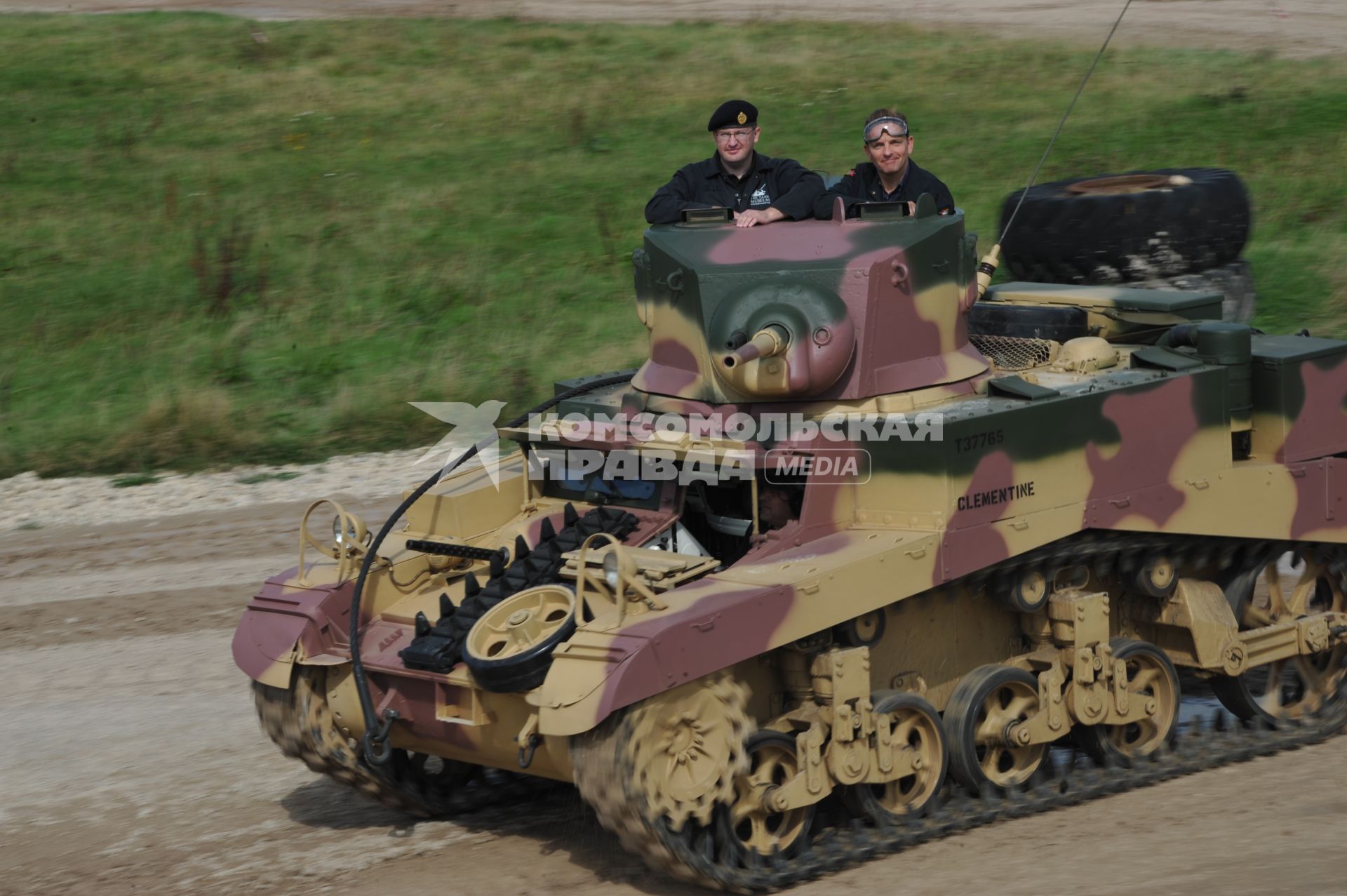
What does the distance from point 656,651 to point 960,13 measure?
76.2 ft

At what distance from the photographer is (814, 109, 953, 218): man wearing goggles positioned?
9.40m

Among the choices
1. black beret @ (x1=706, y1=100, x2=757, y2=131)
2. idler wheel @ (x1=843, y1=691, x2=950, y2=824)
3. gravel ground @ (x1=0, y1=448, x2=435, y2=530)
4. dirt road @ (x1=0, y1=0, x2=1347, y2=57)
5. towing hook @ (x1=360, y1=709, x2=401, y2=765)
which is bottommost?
gravel ground @ (x1=0, y1=448, x2=435, y2=530)

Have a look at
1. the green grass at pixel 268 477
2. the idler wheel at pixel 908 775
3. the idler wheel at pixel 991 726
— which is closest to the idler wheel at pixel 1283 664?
the idler wheel at pixel 991 726

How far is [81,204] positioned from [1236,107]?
1474 centimetres

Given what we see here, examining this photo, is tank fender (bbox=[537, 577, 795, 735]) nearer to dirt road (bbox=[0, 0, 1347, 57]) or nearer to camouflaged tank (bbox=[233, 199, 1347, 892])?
camouflaged tank (bbox=[233, 199, 1347, 892])

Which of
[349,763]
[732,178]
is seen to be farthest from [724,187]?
[349,763]

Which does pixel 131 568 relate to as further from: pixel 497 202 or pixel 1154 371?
pixel 497 202

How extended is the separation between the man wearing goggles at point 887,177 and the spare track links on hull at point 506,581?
2092 millimetres

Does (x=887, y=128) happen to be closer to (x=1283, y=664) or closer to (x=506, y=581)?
(x=506, y=581)

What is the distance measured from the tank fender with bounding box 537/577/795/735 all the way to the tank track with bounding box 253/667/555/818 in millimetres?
1557

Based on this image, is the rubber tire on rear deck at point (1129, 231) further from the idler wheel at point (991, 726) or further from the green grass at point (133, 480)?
the green grass at point (133, 480)

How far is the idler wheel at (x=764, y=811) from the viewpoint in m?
7.32

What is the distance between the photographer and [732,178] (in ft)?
31.9

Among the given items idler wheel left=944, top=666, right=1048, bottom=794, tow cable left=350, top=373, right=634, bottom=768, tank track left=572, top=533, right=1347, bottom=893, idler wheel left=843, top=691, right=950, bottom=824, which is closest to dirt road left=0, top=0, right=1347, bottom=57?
tank track left=572, top=533, right=1347, bottom=893
